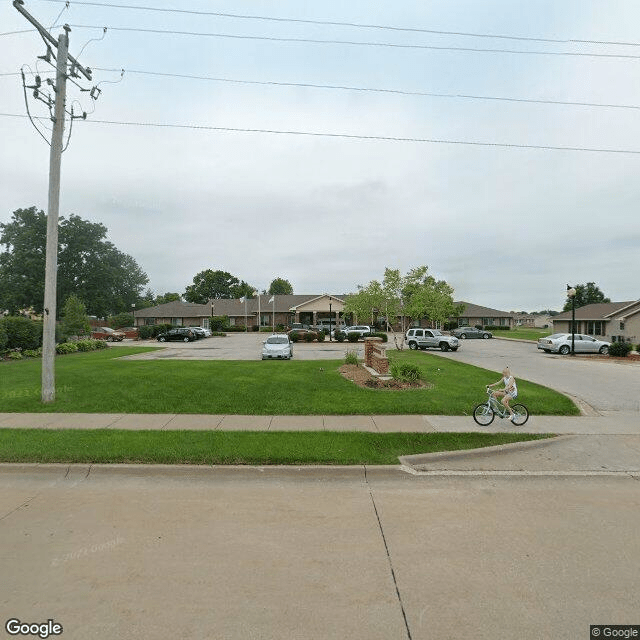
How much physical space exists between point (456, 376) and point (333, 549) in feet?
39.0

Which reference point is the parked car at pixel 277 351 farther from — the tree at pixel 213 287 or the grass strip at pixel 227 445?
the tree at pixel 213 287

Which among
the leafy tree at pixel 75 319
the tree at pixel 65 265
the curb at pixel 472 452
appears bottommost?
the curb at pixel 472 452

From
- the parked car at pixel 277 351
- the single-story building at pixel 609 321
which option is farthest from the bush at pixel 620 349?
the parked car at pixel 277 351

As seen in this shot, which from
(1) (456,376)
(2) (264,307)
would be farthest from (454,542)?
(2) (264,307)

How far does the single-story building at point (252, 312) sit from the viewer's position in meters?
68.8

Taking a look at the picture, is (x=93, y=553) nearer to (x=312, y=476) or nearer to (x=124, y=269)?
(x=312, y=476)

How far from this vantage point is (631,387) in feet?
46.2

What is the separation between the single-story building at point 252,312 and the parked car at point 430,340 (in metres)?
34.7

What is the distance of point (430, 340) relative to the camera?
3272cm

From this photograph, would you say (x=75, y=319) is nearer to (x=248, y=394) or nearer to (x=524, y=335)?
(x=248, y=394)

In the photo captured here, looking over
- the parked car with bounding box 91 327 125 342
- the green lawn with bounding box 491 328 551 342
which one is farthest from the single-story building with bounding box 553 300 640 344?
the parked car with bounding box 91 327 125 342

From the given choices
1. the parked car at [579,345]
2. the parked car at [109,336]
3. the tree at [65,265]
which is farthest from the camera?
the tree at [65,265]

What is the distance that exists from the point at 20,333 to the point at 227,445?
2198 cm

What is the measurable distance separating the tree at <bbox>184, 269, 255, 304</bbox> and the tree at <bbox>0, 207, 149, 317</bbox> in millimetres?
39130
